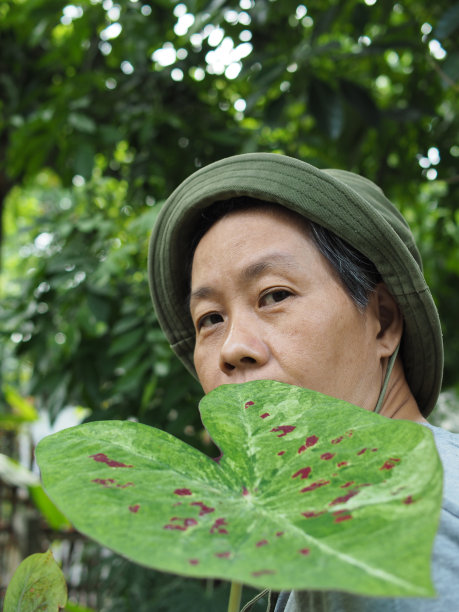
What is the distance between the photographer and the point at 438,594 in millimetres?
511

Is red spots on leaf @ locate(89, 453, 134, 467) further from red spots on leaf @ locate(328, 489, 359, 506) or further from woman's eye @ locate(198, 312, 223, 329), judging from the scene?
woman's eye @ locate(198, 312, 223, 329)

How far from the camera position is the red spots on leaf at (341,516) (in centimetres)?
38

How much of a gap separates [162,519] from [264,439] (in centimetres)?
15

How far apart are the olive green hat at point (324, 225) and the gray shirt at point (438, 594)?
1.38ft

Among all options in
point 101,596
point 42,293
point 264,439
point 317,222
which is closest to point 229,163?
point 317,222

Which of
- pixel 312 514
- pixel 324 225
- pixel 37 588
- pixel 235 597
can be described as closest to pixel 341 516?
pixel 312 514

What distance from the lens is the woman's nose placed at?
864mm

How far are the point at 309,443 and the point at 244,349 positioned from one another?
373 mm

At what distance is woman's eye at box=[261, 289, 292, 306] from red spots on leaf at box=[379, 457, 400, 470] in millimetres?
503

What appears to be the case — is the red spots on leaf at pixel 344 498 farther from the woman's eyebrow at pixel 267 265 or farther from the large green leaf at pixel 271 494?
the woman's eyebrow at pixel 267 265

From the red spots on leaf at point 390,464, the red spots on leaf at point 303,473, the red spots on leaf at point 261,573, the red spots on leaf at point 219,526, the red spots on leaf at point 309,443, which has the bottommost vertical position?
the red spots on leaf at point 309,443

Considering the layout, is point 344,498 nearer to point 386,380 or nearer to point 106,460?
point 106,460

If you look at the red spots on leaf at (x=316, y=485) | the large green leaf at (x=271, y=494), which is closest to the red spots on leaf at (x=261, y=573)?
the large green leaf at (x=271, y=494)

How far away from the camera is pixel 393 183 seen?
2590mm
